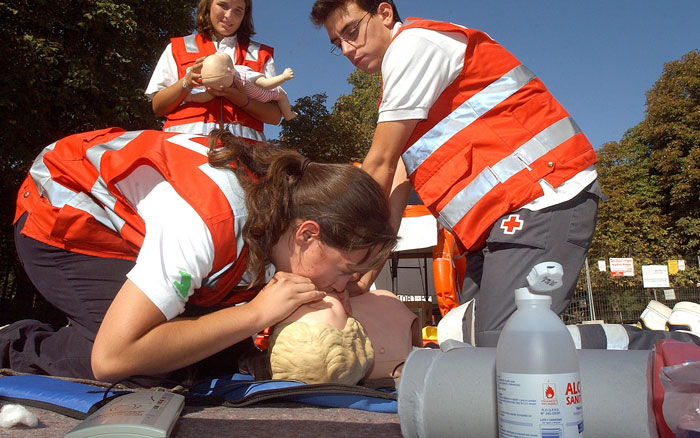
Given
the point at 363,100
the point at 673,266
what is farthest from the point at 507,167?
the point at 363,100

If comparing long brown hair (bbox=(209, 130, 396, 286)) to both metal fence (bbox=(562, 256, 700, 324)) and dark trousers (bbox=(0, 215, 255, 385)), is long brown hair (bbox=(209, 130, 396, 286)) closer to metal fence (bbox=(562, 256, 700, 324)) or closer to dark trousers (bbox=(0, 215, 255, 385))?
dark trousers (bbox=(0, 215, 255, 385))

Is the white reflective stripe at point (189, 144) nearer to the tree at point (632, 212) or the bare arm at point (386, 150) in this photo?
the bare arm at point (386, 150)

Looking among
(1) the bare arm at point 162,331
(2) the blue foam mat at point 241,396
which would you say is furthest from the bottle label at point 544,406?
(1) the bare arm at point 162,331

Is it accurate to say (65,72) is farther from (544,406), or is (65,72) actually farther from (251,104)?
(544,406)

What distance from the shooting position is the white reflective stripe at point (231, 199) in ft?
5.63

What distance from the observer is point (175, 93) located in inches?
112

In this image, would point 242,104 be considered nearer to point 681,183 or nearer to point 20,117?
point 20,117

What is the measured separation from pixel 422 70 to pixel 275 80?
39.4 inches

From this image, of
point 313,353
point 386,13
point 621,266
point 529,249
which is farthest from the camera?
point 621,266

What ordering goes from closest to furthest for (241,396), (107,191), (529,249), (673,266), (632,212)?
(241,396) → (107,191) → (529,249) → (673,266) → (632,212)

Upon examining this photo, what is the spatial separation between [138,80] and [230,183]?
10.7 m

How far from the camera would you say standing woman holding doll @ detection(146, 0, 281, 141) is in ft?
9.55

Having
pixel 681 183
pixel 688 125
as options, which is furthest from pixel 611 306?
pixel 688 125

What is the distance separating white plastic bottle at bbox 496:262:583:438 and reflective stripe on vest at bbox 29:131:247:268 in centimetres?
90
